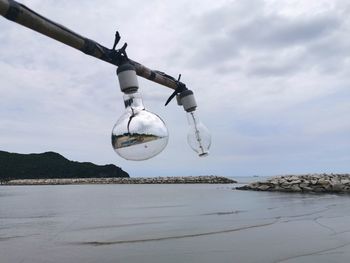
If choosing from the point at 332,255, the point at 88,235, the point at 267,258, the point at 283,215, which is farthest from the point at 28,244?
the point at 283,215

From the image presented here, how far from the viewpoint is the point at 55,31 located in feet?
6.04

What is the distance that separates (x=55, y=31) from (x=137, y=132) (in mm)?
575

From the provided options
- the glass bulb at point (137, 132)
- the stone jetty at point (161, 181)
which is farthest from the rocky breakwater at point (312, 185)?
the stone jetty at point (161, 181)

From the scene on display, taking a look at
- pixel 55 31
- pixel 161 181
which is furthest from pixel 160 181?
pixel 55 31

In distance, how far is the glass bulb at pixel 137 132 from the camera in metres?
2.04

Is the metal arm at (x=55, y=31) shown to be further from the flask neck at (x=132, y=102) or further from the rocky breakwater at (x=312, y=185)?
the rocky breakwater at (x=312, y=185)

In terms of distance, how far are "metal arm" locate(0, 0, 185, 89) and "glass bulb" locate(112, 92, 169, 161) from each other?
0.23m

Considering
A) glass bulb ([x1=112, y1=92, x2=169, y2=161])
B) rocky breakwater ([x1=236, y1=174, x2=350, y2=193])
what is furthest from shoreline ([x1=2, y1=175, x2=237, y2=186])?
glass bulb ([x1=112, y1=92, x2=169, y2=161])

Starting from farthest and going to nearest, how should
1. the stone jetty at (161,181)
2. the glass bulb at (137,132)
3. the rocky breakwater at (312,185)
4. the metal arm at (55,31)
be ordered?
the stone jetty at (161,181), the rocky breakwater at (312,185), the glass bulb at (137,132), the metal arm at (55,31)

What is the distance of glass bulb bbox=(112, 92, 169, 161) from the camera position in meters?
2.04

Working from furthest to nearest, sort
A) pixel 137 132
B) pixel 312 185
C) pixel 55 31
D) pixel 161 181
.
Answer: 1. pixel 161 181
2. pixel 312 185
3. pixel 137 132
4. pixel 55 31

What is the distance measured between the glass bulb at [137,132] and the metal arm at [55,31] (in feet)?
0.75

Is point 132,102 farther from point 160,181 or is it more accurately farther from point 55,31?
point 160,181

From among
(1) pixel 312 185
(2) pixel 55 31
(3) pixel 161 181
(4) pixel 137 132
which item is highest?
(3) pixel 161 181
